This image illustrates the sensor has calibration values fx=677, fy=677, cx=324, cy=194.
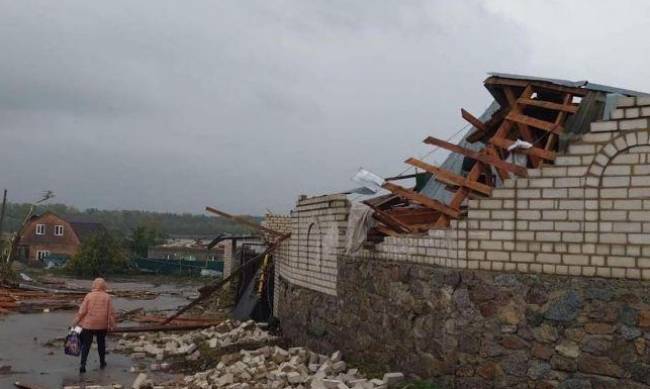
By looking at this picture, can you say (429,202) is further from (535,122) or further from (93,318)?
(93,318)

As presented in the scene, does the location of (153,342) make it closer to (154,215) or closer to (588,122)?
(588,122)

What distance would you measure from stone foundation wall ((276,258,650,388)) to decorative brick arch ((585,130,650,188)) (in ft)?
2.84

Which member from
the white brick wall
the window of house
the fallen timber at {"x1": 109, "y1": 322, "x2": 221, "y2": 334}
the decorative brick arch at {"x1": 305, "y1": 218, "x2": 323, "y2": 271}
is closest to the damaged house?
the white brick wall

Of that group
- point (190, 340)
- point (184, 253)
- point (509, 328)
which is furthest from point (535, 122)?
point (184, 253)

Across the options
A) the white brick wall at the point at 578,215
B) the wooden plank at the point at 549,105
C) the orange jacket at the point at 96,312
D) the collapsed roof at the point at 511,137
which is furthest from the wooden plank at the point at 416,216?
the orange jacket at the point at 96,312

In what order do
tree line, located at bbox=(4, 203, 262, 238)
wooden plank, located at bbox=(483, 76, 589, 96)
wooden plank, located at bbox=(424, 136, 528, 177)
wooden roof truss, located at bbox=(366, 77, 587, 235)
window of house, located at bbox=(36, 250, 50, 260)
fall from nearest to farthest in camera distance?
1. wooden plank, located at bbox=(424, 136, 528, 177)
2. wooden roof truss, located at bbox=(366, 77, 587, 235)
3. wooden plank, located at bbox=(483, 76, 589, 96)
4. window of house, located at bbox=(36, 250, 50, 260)
5. tree line, located at bbox=(4, 203, 262, 238)

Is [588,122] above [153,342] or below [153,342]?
above

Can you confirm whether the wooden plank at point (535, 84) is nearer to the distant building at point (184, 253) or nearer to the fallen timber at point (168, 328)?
the fallen timber at point (168, 328)

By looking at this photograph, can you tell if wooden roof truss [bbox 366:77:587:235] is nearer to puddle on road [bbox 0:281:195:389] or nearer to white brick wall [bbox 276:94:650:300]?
white brick wall [bbox 276:94:650:300]

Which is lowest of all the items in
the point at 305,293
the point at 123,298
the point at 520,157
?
the point at 123,298

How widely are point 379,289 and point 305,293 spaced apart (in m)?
3.20

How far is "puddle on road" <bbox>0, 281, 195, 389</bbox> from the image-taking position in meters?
10.2

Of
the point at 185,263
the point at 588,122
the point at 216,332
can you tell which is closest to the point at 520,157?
the point at 588,122

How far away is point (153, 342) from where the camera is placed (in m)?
13.6
